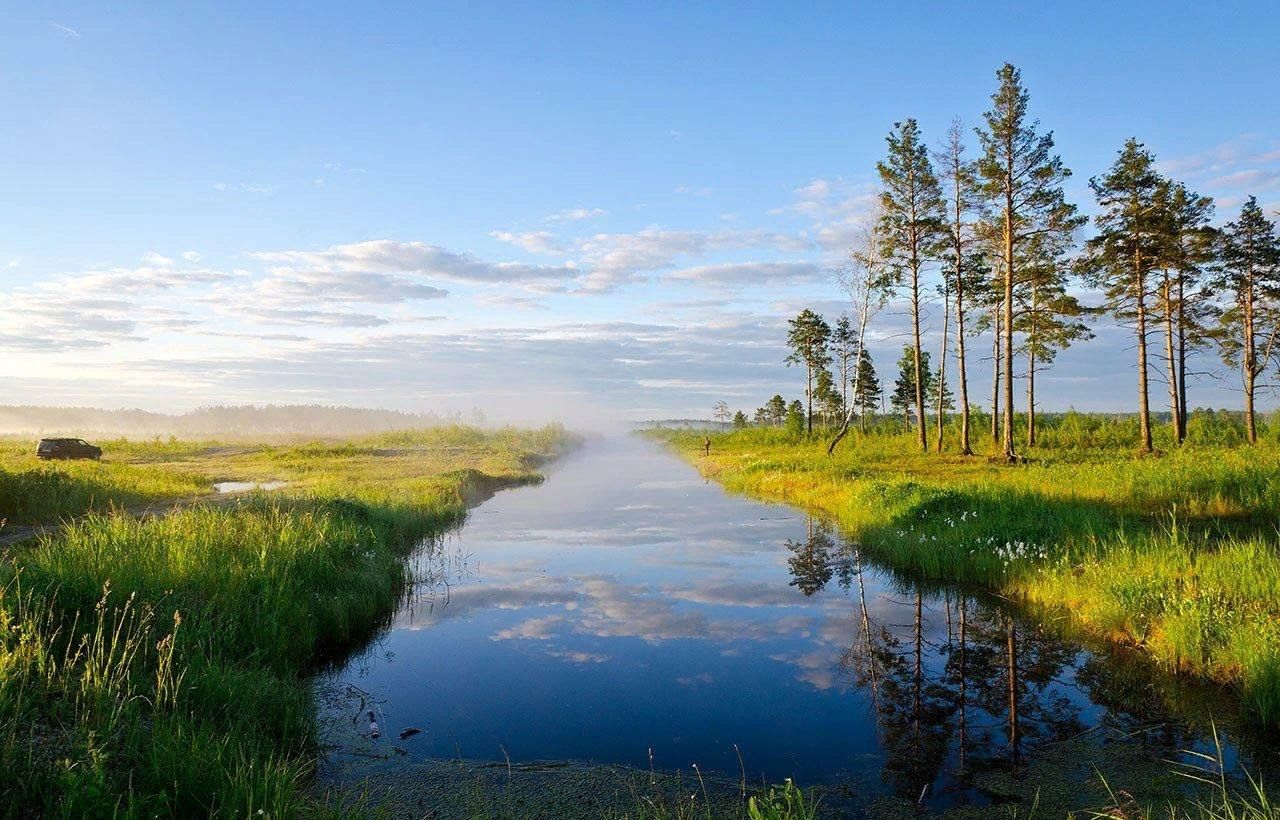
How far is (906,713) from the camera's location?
7.86 m

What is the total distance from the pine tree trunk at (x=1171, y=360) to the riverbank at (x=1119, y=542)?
13211 mm

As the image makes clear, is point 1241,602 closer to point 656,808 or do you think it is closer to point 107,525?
point 656,808

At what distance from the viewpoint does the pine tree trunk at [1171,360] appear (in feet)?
115

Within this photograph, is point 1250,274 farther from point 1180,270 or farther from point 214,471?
point 214,471

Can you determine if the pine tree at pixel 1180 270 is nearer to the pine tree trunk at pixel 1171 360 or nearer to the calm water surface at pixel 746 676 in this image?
the pine tree trunk at pixel 1171 360

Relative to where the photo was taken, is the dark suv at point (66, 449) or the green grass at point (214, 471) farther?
the dark suv at point (66, 449)

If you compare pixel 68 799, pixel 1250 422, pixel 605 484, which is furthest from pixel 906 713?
pixel 1250 422

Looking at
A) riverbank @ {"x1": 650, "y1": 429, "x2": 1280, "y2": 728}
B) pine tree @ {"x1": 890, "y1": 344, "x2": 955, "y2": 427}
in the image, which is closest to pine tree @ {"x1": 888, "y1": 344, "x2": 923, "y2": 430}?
pine tree @ {"x1": 890, "y1": 344, "x2": 955, "y2": 427}

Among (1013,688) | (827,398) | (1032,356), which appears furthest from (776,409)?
(1013,688)

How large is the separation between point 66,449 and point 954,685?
144 ft

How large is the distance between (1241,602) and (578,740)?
8252mm

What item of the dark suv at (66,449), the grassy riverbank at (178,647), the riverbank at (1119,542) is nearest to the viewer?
the grassy riverbank at (178,647)

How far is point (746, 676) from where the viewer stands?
9359 millimetres

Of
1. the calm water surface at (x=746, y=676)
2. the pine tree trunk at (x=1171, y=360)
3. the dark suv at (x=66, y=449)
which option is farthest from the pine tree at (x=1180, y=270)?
the dark suv at (x=66, y=449)
